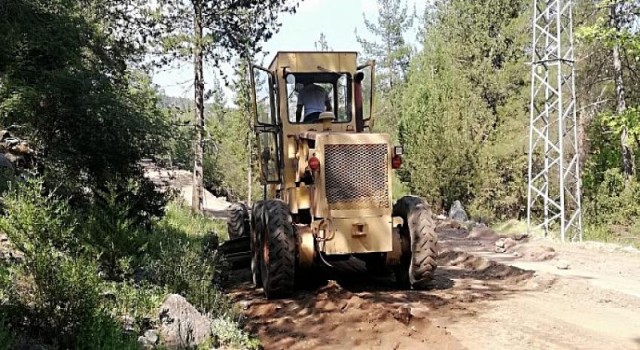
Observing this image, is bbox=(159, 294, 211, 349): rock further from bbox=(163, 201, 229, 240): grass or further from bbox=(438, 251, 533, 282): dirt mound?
bbox=(163, 201, 229, 240): grass

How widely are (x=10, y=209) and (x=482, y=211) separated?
22154 millimetres

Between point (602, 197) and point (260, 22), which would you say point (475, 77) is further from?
point (260, 22)

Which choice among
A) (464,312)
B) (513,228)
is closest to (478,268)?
(464,312)

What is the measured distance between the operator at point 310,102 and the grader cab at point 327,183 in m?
0.01

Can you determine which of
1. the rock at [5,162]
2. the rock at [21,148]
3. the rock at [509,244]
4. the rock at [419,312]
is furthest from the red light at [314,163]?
the rock at [21,148]

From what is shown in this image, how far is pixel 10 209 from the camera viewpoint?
5.42 metres

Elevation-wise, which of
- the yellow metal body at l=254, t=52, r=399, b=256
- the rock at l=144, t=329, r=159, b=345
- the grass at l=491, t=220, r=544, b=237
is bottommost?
the grass at l=491, t=220, r=544, b=237

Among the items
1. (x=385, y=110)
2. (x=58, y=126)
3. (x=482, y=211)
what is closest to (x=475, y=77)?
(x=482, y=211)

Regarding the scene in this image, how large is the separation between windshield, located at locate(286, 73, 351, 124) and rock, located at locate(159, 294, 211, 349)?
11.7 ft

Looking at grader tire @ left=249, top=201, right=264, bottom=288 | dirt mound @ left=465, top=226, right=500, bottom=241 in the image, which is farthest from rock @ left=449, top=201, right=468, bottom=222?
grader tire @ left=249, top=201, right=264, bottom=288

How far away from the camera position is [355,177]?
294 inches

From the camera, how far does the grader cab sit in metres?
7.36

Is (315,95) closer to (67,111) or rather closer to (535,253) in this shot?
(67,111)

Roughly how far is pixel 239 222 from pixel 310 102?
371 cm
